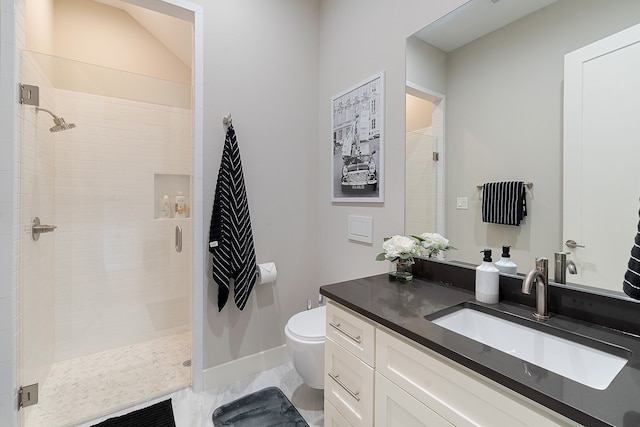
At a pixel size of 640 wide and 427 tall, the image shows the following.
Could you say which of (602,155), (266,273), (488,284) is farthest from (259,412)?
(602,155)

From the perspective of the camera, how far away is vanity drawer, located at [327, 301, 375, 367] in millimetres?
986

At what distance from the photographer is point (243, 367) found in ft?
6.47

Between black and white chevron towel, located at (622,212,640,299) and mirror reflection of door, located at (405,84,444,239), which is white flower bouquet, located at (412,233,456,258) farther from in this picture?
black and white chevron towel, located at (622,212,640,299)

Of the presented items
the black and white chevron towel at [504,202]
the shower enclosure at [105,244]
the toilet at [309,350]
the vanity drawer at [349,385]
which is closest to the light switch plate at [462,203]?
the black and white chevron towel at [504,202]

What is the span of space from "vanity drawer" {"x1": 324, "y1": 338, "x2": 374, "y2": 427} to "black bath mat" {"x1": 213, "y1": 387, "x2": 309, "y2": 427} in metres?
0.53

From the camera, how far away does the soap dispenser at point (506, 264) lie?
1.13 metres

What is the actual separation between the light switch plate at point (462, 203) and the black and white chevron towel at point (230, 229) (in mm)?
1259

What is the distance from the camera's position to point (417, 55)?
149 centimetres

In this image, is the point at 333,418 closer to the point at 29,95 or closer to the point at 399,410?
the point at 399,410

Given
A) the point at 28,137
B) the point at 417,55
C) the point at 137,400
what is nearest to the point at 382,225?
the point at 417,55

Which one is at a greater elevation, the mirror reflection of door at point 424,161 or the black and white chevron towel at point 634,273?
the mirror reflection of door at point 424,161

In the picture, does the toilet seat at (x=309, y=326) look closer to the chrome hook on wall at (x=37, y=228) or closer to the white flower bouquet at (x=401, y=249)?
the white flower bouquet at (x=401, y=249)

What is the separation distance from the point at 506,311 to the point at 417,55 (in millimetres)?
1282

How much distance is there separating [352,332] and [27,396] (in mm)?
1726
